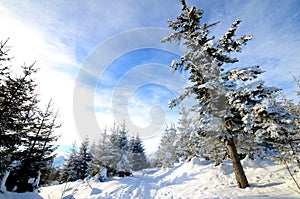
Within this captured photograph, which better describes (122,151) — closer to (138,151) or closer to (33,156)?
(33,156)

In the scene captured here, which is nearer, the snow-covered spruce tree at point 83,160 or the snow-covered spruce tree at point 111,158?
the snow-covered spruce tree at point 111,158

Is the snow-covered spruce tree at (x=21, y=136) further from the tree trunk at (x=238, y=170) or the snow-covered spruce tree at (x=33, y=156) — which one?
the tree trunk at (x=238, y=170)

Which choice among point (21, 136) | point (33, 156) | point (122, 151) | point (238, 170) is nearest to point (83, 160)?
point (122, 151)

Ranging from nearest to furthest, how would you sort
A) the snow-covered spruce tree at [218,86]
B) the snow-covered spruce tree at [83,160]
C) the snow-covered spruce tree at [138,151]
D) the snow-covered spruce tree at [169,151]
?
the snow-covered spruce tree at [218,86], the snow-covered spruce tree at [83,160], the snow-covered spruce tree at [169,151], the snow-covered spruce tree at [138,151]

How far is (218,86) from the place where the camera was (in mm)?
8602

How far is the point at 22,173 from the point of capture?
48.3 ft

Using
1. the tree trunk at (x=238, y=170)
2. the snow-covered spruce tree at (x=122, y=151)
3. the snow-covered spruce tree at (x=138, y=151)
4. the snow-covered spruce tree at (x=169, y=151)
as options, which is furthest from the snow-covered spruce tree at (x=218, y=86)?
the snow-covered spruce tree at (x=138, y=151)

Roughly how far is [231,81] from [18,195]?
14644 mm

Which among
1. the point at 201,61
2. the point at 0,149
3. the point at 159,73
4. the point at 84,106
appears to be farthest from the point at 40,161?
the point at 159,73

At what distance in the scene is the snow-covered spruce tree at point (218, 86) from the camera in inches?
315

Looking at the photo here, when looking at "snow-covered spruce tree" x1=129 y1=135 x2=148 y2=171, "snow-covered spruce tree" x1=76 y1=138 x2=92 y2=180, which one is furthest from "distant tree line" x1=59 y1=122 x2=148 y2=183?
"snow-covered spruce tree" x1=129 y1=135 x2=148 y2=171

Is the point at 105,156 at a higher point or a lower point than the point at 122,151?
lower

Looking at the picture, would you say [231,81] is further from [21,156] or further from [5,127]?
[21,156]

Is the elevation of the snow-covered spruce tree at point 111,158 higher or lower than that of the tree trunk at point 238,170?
higher
